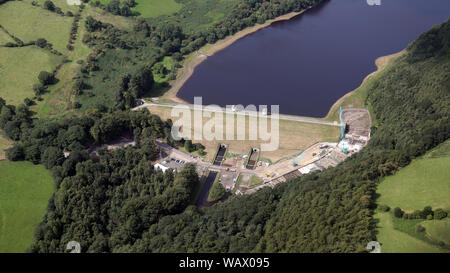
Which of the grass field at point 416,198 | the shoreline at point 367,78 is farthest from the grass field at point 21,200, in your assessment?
the shoreline at point 367,78

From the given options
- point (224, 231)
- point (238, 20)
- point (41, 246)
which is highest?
point (238, 20)

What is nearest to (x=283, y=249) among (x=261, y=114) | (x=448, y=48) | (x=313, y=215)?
(x=313, y=215)

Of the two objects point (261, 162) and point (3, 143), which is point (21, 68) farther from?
point (261, 162)

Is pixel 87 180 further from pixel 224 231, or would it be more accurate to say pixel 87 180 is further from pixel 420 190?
pixel 420 190

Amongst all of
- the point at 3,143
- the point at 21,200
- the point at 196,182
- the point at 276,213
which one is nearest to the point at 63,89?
the point at 3,143

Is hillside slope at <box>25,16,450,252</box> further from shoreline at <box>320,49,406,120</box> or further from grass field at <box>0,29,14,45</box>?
grass field at <box>0,29,14,45</box>

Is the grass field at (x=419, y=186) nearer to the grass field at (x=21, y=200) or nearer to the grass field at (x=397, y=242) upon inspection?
the grass field at (x=397, y=242)
